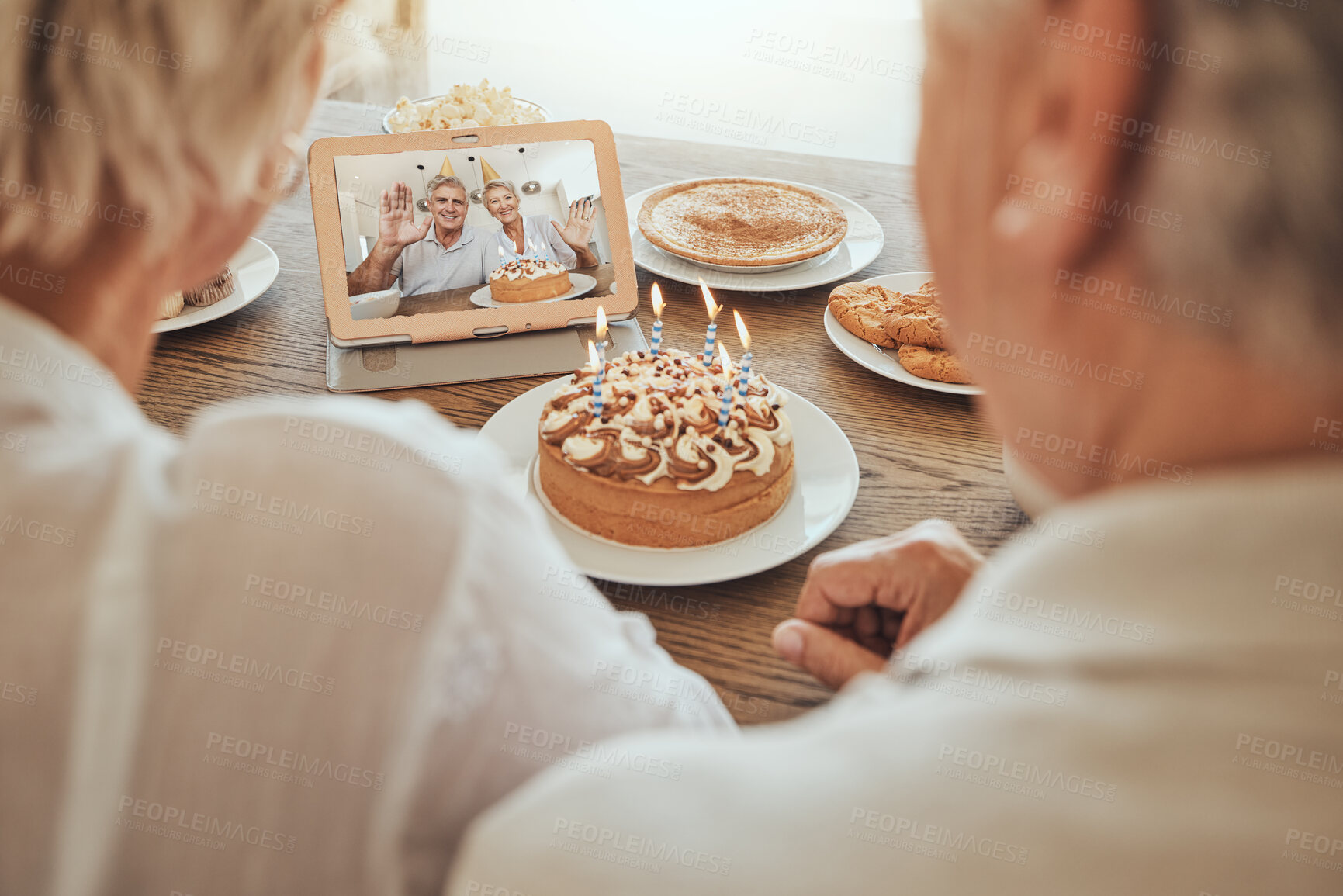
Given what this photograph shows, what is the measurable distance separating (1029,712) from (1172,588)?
9 centimetres

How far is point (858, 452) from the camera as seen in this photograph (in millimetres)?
1248

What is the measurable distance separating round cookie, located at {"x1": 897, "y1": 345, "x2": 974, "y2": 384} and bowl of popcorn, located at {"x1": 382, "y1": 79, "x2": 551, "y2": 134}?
2.79ft

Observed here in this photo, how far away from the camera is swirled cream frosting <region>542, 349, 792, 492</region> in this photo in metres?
1.13

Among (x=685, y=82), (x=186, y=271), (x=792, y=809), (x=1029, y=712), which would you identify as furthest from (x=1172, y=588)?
(x=685, y=82)

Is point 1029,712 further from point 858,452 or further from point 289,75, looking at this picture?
point 858,452
